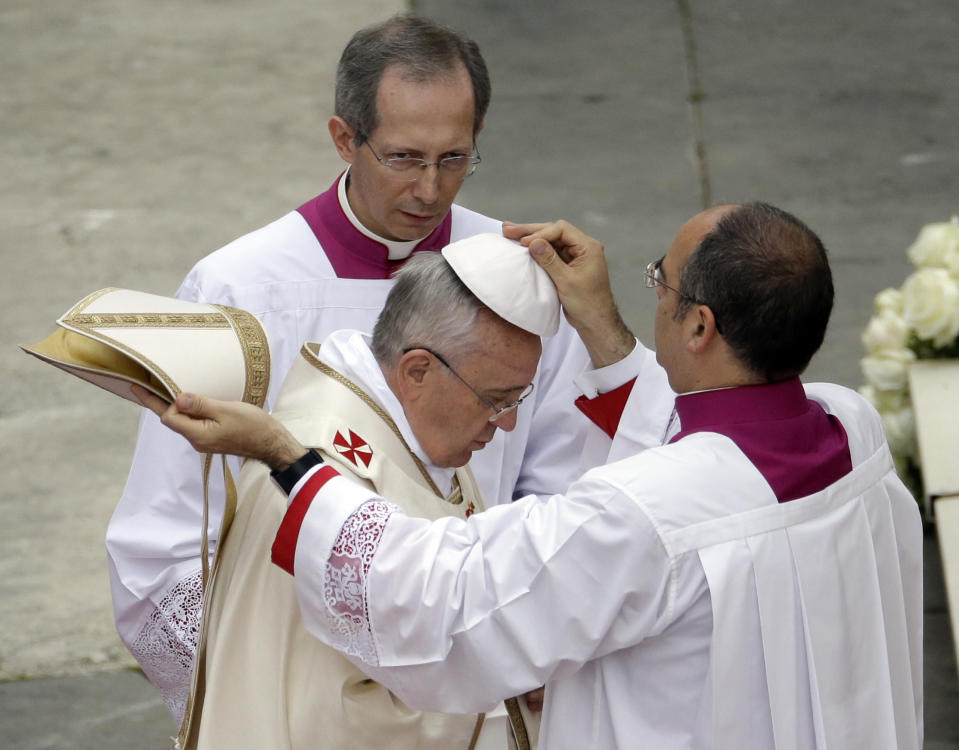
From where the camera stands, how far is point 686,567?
2.06m

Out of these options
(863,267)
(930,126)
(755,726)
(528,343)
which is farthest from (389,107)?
(930,126)

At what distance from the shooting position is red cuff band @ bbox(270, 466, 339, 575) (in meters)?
2.13

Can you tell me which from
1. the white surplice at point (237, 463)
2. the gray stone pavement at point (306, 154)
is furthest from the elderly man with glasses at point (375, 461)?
the gray stone pavement at point (306, 154)

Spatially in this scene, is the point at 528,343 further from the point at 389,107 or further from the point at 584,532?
the point at 389,107

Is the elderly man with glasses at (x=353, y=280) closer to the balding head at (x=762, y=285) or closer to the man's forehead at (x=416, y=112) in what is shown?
the man's forehead at (x=416, y=112)

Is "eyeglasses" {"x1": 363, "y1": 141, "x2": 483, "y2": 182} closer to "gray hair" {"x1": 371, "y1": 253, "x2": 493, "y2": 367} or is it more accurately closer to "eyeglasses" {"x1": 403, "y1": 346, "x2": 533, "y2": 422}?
"gray hair" {"x1": 371, "y1": 253, "x2": 493, "y2": 367}

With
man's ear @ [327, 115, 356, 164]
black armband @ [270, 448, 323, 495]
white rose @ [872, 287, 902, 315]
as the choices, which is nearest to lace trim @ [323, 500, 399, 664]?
black armband @ [270, 448, 323, 495]

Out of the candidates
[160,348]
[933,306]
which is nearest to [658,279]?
[160,348]

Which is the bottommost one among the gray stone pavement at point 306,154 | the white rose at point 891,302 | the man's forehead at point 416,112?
the gray stone pavement at point 306,154

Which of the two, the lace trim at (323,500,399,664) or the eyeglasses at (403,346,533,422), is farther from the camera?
the eyeglasses at (403,346,533,422)

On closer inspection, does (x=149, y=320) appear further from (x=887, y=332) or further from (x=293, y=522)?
(x=887, y=332)

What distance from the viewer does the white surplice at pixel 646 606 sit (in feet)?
6.73

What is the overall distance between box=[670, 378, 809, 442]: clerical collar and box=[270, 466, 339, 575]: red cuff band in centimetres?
58

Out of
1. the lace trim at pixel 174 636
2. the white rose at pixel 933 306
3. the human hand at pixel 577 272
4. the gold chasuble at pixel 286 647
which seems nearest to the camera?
the gold chasuble at pixel 286 647
